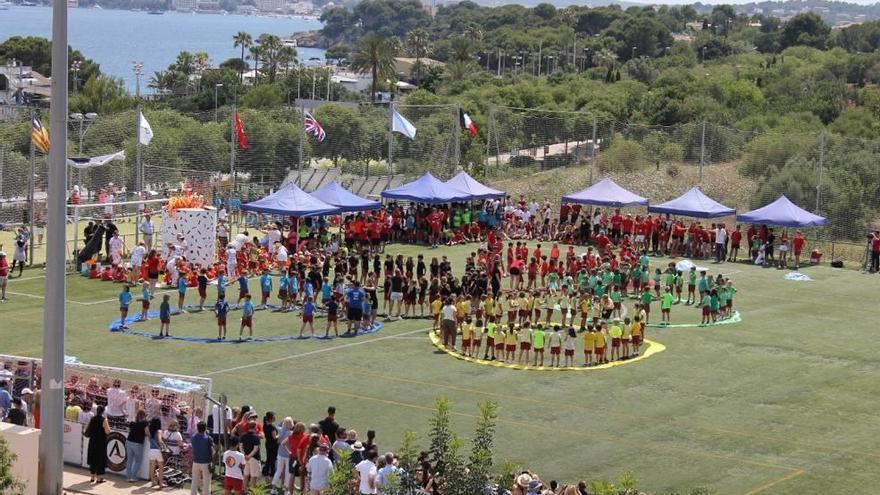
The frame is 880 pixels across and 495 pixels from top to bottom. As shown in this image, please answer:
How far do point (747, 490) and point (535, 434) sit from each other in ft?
12.7

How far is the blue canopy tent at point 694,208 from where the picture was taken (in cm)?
4178

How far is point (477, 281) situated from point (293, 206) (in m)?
9.07

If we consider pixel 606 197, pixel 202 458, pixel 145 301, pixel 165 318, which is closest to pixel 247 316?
pixel 165 318

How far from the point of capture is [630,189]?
169 feet

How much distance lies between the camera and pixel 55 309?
16672 mm

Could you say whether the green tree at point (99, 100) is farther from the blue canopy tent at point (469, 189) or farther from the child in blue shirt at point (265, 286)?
the child in blue shirt at point (265, 286)

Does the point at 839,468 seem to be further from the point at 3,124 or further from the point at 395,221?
the point at 3,124

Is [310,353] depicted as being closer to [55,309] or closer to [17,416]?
[17,416]

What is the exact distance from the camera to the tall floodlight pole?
16391 millimetres

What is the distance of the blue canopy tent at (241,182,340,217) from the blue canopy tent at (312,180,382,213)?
17.0 inches

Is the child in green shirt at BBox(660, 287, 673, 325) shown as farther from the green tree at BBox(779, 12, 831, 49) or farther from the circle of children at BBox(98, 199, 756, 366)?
the green tree at BBox(779, 12, 831, 49)

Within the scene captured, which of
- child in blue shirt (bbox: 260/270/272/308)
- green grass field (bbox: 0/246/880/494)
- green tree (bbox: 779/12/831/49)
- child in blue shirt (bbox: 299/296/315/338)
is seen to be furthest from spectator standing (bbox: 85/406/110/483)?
green tree (bbox: 779/12/831/49)

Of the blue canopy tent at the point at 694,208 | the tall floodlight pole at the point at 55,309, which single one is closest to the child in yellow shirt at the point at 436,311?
the blue canopy tent at the point at 694,208

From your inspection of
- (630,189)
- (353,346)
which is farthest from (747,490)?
(630,189)
